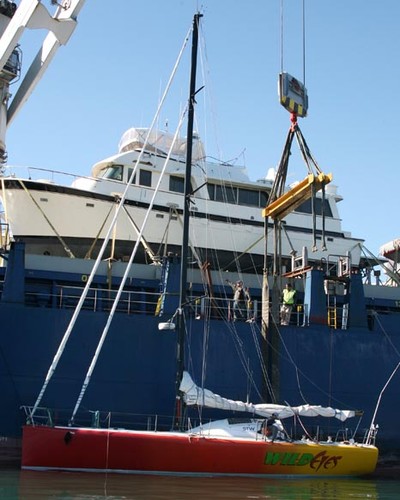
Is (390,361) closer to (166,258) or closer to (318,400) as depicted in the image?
(318,400)

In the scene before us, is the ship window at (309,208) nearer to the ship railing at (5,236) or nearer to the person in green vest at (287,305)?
the person in green vest at (287,305)

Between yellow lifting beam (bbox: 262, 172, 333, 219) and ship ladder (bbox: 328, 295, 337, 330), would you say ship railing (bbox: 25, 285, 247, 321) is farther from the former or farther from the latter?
yellow lifting beam (bbox: 262, 172, 333, 219)

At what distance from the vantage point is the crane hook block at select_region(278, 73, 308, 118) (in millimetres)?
18125

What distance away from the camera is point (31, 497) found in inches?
425

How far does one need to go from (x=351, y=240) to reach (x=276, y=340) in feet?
27.7

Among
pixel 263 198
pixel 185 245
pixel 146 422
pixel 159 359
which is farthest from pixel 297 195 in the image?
pixel 146 422

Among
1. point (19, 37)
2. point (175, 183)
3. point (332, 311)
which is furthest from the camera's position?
point (175, 183)

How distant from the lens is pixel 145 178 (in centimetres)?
2217

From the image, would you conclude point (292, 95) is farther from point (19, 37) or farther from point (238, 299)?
point (19, 37)

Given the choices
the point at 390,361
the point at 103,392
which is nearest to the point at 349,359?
the point at 390,361

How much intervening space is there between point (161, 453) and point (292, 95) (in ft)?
34.0

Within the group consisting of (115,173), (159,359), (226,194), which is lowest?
(159,359)

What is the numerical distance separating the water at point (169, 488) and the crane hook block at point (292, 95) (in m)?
9.75

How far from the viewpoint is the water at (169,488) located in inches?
445
